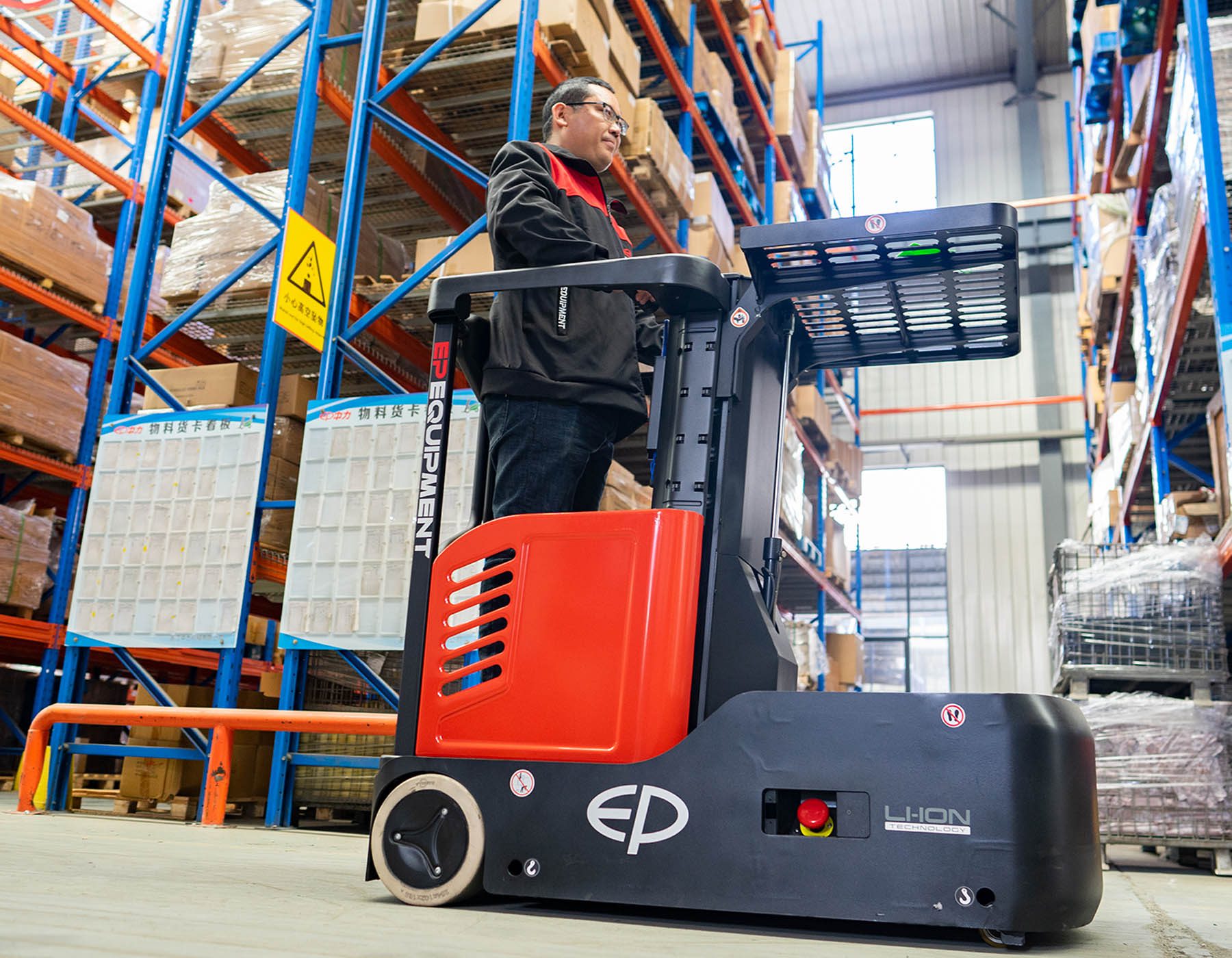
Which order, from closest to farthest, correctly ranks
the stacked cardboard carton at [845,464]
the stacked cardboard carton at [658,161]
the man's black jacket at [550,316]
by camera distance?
the man's black jacket at [550,316] < the stacked cardboard carton at [658,161] < the stacked cardboard carton at [845,464]

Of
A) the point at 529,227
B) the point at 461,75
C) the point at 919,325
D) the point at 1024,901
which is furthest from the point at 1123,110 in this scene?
the point at 1024,901

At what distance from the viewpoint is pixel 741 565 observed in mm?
2037

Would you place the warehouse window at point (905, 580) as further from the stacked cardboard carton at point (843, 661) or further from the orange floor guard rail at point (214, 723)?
the orange floor guard rail at point (214, 723)

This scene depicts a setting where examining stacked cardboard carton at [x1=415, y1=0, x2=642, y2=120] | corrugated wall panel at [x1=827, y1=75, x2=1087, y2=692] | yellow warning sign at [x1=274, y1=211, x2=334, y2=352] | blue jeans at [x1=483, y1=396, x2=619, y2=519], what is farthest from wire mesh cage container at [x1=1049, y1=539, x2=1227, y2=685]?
corrugated wall panel at [x1=827, y1=75, x2=1087, y2=692]

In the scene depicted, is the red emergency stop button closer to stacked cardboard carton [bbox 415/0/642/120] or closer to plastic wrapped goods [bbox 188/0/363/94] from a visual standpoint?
stacked cardboard carton [bbox 415/0/642/120]

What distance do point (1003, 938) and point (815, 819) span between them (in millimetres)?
333

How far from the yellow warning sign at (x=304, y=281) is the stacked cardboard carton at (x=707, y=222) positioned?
2.54 meters

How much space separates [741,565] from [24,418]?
6.41 m

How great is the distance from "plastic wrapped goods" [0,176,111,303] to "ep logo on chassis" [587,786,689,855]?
22.0 feet

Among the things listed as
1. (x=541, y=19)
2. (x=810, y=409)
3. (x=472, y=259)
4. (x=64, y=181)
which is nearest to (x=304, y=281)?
(x=472, y=259)

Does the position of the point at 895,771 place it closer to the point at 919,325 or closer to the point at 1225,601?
the point at 919,325

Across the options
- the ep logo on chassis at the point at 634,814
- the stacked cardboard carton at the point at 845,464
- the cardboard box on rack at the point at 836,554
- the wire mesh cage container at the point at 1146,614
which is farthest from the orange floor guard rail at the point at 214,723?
the stacked cardboard carton at the point at 845,464

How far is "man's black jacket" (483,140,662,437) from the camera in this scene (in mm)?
2215

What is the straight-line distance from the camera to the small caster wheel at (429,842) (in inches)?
76.7
